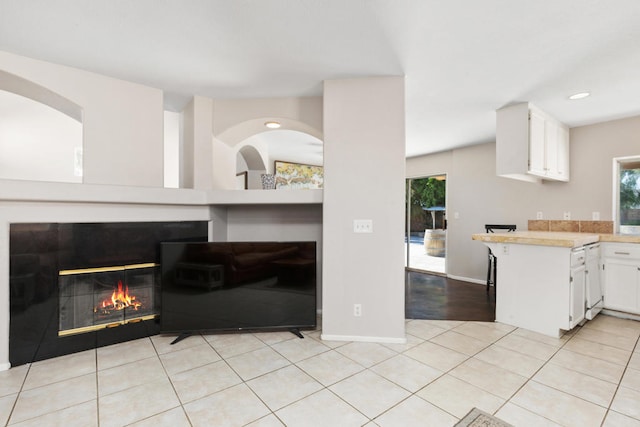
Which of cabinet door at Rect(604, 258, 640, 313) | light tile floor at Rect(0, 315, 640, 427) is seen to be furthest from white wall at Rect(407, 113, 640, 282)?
light tile floor at Rect(0, 315, 640, 427)

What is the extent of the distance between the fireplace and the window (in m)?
5.44

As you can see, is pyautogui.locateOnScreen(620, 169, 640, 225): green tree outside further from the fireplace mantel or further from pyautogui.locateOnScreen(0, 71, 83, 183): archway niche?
pyautogui.locateOnScreen(0, 71, 83, 183): archway niche

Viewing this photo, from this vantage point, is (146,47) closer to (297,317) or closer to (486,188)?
(297,317)

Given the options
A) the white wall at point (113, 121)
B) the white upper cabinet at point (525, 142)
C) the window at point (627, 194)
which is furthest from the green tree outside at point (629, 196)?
the white wall at point (113, 121)

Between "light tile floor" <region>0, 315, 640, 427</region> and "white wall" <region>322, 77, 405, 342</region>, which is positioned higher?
"white wall" <region>322, 77, 405, 342</region>

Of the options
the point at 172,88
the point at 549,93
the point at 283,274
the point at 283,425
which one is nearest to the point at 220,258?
the point at 283,274

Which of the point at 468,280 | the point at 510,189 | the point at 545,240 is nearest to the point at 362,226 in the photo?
the point at 545,240

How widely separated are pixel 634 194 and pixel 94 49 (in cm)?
584

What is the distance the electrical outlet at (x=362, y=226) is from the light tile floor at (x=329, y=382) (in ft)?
3.36

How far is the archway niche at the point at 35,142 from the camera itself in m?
3.73

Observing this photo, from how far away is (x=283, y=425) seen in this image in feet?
5.42

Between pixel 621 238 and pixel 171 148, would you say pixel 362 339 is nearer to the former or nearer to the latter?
pixel 621 238

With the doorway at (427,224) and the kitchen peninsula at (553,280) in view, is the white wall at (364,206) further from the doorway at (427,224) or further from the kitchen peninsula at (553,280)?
the doorway at (427,224)

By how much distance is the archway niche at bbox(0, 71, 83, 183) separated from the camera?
3729 mm
